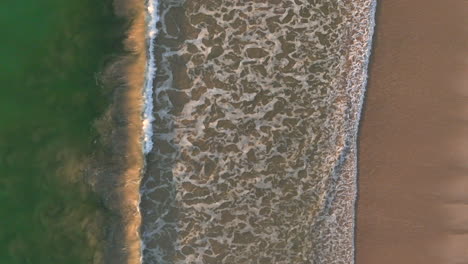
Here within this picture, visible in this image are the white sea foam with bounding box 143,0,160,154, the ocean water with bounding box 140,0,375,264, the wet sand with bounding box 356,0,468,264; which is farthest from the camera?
the wet sand with bounding box 356,0,468,264

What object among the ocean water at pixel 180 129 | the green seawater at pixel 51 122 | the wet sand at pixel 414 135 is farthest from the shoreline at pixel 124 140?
the wet sand at pixel 414 135

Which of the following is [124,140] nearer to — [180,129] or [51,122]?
[180,129]

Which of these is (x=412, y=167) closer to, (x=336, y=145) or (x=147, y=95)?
(x=336, y=145)

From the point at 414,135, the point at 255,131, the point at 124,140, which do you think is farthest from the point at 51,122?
the point at 414,135

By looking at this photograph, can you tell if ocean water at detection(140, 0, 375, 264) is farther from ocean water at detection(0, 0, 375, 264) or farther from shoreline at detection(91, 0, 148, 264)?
shoreline at detection(91, 0, 148, 264)

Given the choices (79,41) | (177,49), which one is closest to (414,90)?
(177,49)

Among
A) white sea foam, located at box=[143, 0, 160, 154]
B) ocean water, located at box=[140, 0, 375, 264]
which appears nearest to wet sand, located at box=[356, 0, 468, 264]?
ocean water, located at box=[140, 0, 375, 264]
